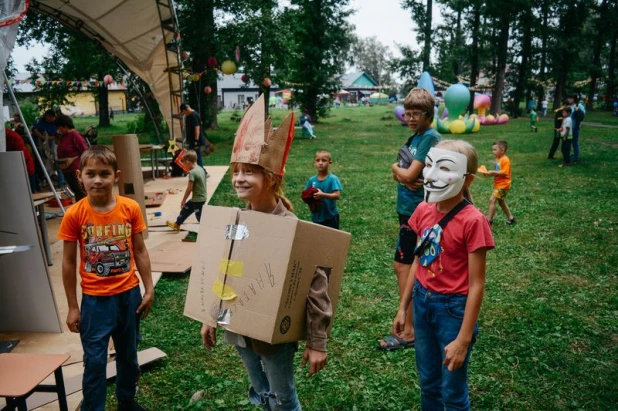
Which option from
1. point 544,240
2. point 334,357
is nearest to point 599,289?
point 544,240

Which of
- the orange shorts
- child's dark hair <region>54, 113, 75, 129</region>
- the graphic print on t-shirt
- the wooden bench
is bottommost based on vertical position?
the wooden bench

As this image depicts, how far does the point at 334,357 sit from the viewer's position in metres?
3.89

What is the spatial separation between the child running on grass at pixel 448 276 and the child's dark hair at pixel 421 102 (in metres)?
1.01

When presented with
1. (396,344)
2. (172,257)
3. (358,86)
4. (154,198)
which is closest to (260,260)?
(396,344)

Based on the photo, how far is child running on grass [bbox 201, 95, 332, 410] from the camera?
2168mm

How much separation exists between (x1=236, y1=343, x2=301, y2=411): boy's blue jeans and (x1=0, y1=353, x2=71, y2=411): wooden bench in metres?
1.02

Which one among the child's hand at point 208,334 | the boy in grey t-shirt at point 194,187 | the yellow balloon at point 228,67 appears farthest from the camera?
the yellow balloon at point 228,67

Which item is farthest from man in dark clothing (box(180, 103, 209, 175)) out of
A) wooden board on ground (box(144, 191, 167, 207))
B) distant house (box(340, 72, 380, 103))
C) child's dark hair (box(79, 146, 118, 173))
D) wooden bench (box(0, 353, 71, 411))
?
distant house (box(340, 72, 380, 103))

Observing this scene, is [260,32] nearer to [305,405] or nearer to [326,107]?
[326,107]

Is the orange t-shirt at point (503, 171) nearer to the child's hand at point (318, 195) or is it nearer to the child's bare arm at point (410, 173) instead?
the child's hand at point (318, 195)

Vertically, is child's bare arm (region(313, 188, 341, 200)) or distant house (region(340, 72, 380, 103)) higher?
distant house (region(340, 72, 380, 103))

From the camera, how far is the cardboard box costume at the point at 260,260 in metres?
2.07

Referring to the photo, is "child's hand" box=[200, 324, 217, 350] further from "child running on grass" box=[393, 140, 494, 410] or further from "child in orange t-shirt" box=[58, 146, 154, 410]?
"child running on grass" box=[393, 140, 494, 410]

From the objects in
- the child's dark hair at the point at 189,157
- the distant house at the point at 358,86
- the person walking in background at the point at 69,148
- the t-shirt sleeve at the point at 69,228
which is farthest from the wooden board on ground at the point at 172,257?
the distant house at the point at 358,86
